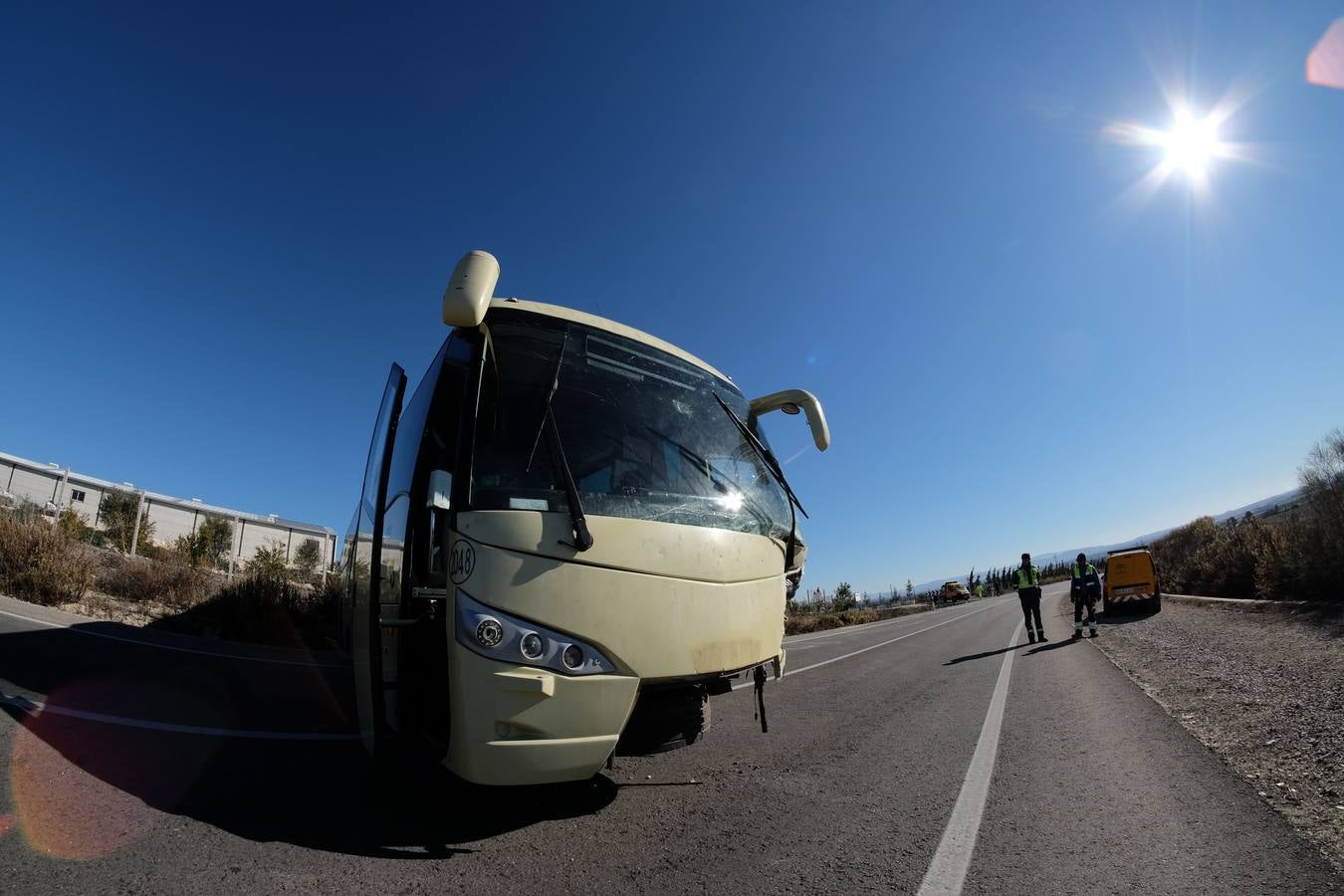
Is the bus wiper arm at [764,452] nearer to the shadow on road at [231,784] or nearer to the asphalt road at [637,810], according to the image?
the asphalt road at [637,810]

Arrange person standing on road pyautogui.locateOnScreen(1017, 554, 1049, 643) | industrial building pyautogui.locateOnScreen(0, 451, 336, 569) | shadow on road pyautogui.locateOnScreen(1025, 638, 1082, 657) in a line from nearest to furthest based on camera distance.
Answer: shadow on road pyautogui.locateOnScreen(1025, 638, 1082, 657), person standing on road pyautogui.locateOnScreen(1017, 554, 1049, 643), industrial building pyautogui.locateOnScreen(0, 451, 336, 569)

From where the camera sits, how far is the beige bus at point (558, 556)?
2.24 m

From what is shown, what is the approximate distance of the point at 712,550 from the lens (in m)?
2.86

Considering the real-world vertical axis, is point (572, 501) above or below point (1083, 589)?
above

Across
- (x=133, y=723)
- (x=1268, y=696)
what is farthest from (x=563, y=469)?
(x=1268, y=696)

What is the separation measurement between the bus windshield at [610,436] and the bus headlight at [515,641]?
0.48 m

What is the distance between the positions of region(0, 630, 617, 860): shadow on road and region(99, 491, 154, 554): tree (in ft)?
41.8

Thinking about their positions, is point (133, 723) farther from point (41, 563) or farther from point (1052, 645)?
point (1052, 645)

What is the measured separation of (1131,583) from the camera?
1694 cm

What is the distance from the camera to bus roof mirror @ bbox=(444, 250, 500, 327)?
2629mm

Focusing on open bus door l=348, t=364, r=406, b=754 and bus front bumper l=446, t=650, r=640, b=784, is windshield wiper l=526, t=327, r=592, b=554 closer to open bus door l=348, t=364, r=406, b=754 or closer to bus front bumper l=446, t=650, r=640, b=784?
bus front bumper l=446, t=650, r=640, b=784

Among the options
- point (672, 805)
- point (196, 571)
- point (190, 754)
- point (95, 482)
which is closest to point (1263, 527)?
point (672, 805)

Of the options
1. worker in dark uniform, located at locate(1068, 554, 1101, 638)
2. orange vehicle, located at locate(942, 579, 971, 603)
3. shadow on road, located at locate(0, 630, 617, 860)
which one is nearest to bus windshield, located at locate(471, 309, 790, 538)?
shadow on road, located at locate(0, 630, 617, 860)

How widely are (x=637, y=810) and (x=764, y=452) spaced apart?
2.34 meters
